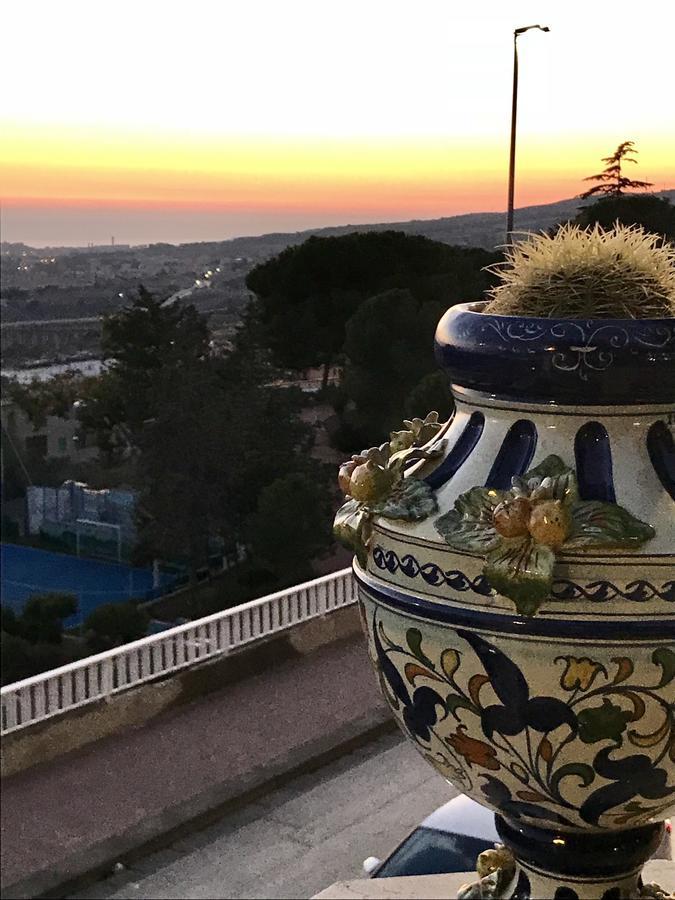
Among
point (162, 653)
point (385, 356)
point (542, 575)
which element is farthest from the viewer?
point (385, 356)

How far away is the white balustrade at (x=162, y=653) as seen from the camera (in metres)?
4.35

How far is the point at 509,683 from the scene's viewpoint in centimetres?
114

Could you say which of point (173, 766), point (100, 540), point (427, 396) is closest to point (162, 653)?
point (173, 766)

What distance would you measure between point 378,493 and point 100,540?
12.7 m

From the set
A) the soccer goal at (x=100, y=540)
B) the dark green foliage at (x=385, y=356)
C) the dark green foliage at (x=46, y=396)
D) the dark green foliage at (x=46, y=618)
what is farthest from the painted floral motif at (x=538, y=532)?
the dark green foliage at (x=46, y=396)

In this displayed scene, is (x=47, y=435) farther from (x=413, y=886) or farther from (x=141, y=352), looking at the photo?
(x=413, y=886)

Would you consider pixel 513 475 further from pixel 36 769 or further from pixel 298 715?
pixel 298 715

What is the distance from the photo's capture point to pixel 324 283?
12.3 m

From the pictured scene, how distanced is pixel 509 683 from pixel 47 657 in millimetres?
9491

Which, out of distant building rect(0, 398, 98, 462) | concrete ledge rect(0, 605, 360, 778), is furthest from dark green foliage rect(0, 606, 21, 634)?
concrete ledge rect(0, 605, 360, 778)

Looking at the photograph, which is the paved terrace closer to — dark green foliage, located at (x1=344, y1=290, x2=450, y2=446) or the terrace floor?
the terrace floor

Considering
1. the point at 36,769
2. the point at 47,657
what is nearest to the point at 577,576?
the point at 36,769

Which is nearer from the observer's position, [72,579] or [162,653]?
[162,653]

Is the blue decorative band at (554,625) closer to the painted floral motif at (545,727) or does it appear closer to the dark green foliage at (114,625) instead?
the painted floral motif at (545,727)
